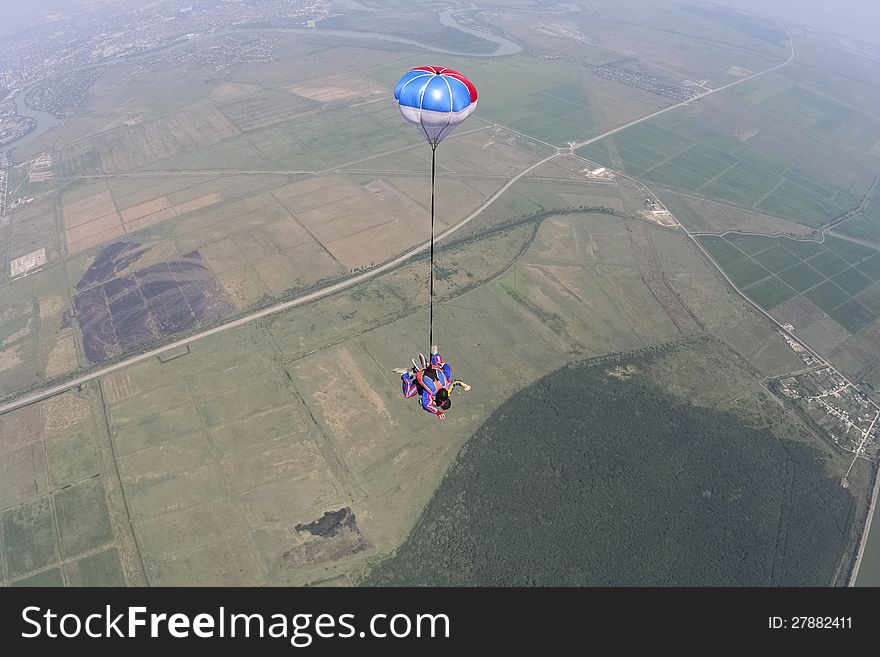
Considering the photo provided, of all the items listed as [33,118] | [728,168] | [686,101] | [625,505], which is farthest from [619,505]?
[33,118]

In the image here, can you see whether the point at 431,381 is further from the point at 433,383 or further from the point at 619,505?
the point at 619,505

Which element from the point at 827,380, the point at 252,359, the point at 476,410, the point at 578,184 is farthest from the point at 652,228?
the point at 252,359

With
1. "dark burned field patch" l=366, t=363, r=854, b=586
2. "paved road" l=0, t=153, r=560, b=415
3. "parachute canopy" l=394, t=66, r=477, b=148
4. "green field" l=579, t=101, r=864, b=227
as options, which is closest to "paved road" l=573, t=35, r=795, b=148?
"green field" l=579, t=101, r=864, b=227

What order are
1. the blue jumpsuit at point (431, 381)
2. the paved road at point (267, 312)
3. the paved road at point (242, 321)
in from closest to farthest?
the blue jumpsuit at point (431, 381) → the paved road at point (242, 321) → the paved road at point (267, 312)

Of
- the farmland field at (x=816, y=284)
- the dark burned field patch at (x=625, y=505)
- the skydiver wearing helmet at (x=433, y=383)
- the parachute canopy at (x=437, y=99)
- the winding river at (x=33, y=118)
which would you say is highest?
the parachute canopy at (x=437, y=99)

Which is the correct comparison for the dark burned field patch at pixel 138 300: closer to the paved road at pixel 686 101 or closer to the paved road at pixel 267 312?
the paved road at pixel 267 312

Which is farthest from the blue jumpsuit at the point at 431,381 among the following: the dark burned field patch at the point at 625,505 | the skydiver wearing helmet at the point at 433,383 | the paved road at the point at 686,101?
the paved road at the point at 686,101
